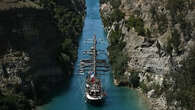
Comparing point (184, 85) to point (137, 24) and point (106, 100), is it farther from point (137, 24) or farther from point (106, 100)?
point (137, 24)

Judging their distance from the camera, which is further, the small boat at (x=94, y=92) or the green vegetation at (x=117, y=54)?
the green vegetation at (x=117, y=54)

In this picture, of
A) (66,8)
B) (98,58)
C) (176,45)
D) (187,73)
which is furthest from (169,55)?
(66,8)

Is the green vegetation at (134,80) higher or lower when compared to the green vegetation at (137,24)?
lower

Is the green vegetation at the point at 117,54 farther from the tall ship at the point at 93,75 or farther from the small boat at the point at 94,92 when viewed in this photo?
the small boat at the point at 94,92

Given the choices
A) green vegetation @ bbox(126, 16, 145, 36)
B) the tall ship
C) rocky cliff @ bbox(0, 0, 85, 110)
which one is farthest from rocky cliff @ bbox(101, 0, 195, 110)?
rocky cliff @ bbox(0, 0, 85, 110)

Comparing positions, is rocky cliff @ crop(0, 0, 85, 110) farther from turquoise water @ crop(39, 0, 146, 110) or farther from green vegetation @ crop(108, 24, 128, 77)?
green vegetation @ crop(108, 24, 128, 77)

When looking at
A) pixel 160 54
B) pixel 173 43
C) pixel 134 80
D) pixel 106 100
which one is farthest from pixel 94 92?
pixel 173 43

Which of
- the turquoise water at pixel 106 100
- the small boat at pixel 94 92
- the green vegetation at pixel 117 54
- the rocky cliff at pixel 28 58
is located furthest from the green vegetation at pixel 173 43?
the rocky cliff at pixel 28 58
